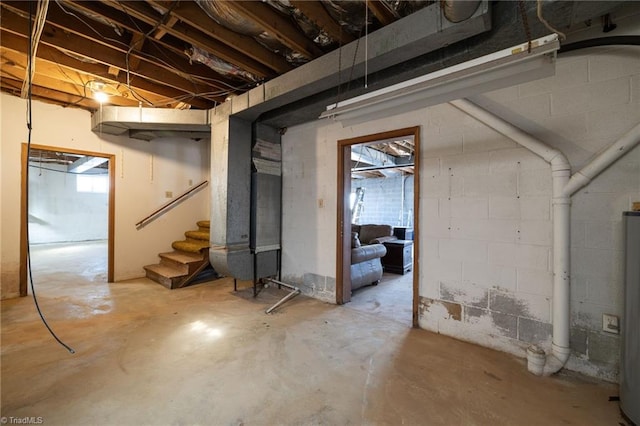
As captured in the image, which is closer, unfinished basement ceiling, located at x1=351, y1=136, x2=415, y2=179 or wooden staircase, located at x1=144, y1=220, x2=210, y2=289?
wooden staircase, located at x1=144, y1=220, x2=210, y2=289

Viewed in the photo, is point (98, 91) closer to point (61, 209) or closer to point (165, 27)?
point (165, 27)

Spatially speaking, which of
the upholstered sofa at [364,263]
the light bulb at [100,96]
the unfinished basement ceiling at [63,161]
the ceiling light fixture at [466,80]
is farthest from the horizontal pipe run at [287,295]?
the unfinished basement ceiling at [63,161]

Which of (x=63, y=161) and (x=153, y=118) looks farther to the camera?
(x=63, y=161)

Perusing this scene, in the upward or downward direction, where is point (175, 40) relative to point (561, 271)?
upward

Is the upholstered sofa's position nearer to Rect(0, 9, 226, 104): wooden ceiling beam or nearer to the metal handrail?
Rect(0, 9, 226, 104): wooden ceiling beam

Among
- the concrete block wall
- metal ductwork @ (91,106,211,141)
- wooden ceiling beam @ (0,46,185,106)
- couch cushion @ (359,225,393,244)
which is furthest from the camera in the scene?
the concrete block wall

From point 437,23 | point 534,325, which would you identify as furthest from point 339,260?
point 437,23

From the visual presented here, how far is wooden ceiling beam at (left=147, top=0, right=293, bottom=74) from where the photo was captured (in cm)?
188

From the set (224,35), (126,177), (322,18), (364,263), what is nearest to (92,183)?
(126,177)

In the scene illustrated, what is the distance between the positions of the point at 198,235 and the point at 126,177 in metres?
1.42

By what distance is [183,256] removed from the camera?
13.9 feet

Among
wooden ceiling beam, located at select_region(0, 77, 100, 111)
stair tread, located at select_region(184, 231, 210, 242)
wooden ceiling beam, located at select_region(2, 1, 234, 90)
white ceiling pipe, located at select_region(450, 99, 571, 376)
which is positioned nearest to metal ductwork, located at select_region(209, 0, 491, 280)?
wooden ceiling beam, located at select_region(2, 1, 234, 90)

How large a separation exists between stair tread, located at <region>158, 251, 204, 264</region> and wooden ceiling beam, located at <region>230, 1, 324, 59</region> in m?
3.21

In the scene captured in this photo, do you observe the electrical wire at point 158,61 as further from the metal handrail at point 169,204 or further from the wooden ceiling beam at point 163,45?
the metal handrail at point 169,204
